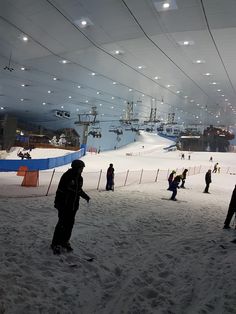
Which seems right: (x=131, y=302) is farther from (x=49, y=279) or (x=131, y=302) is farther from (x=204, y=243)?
(x=204, y=243)

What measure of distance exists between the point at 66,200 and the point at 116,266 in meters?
1.52

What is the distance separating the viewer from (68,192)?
584 cm

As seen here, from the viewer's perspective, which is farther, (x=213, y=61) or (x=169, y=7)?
(x=213, y=61)

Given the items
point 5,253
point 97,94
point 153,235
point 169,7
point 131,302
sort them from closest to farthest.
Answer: point 131,302
point 5,253
point 153,235
point 169,7
point 97,94

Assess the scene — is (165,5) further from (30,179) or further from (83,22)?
(30,179)

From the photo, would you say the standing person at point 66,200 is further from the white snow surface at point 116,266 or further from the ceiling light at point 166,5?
the ceiling light at point 166,5

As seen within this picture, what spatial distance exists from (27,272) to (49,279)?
16.0 inches

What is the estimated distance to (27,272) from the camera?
5027 millimetres

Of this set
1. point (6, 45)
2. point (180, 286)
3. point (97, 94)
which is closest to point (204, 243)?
point (180, 286)

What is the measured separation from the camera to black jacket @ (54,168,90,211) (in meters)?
5.82

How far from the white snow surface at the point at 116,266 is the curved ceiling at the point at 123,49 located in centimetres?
749

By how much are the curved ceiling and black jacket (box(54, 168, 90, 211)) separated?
25.4 feet

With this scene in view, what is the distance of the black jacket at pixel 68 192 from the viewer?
5.82 meters

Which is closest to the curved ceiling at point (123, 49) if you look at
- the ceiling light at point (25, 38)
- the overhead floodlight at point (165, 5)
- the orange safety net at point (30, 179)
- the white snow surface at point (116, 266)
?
the overhead floodlight at point (165, 5)
